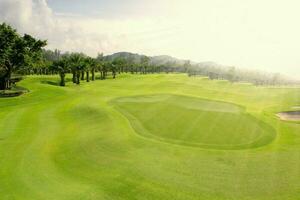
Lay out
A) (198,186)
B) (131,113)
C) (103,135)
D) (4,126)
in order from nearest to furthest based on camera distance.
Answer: (198,186)
(103,135)
(4,126)
(131,113)

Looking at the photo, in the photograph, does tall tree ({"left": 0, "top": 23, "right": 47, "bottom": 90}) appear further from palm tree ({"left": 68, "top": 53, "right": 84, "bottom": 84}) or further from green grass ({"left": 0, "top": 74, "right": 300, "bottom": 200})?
green grass ({"left": 0, "top": 74, "right": 300, "bottom": 200})

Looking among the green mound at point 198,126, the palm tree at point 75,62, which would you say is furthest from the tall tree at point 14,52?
the green mound at point 198,126

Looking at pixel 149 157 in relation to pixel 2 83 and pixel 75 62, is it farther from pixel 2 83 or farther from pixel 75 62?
pixel 75 62

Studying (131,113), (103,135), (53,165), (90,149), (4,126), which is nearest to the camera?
(53,165)

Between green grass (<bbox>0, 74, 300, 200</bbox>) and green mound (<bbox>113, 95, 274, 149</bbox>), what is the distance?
100mm

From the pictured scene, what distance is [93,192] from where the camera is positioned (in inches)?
749

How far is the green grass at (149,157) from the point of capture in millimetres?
19250

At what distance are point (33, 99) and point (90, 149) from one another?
4147 centimetres

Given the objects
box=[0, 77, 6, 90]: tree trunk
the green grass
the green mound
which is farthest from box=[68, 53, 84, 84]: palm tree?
the green grass

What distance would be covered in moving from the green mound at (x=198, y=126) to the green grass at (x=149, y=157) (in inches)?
3.9

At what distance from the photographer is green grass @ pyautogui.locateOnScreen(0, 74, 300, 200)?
1925cm

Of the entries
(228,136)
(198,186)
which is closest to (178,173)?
(198,186)

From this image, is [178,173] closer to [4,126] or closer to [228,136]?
[228,136]

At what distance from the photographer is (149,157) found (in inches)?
969
